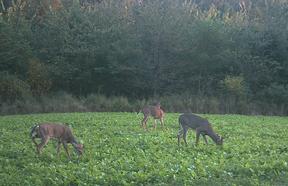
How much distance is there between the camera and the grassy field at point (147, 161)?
32.3 feet

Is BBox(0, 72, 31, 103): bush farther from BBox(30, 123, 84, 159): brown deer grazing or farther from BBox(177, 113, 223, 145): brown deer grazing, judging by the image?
BBox(30, 123, 84, 159): brown deer grazing

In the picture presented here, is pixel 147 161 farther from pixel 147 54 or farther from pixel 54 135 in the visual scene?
pixel 147 54

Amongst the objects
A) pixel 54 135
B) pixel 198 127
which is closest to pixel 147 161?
pixel 54 135

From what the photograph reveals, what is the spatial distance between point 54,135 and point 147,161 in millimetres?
2825

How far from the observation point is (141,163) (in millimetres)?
11320

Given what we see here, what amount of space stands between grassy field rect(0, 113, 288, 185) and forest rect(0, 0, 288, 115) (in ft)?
66.5

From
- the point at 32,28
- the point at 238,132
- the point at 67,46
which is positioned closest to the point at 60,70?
the point at 67,46

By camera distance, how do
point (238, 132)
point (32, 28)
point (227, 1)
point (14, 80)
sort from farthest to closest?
point (227, 1) < point (32, 28) < point (14, 80) < point (238, 132)

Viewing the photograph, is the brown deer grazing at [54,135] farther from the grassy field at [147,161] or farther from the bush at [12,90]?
the bush at [12,90]

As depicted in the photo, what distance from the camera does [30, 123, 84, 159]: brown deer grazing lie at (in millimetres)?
12758

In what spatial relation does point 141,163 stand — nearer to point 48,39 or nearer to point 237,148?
point 237,148

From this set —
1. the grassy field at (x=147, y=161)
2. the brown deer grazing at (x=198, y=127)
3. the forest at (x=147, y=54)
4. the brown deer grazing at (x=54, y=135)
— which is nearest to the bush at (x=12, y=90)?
the forest at (x=147, y=54)

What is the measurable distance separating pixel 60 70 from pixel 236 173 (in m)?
29.2

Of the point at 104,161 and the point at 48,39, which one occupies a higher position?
the point at 48,39
